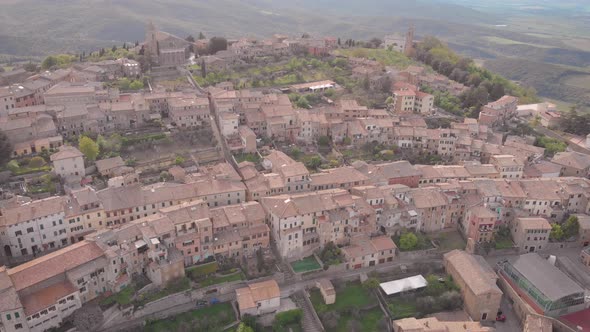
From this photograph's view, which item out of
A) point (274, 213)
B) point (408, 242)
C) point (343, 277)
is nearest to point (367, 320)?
point (343, 277)

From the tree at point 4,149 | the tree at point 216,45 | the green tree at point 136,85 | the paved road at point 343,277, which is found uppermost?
the tree at point 216,45

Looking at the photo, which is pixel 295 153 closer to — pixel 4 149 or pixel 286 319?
pixel 286 319

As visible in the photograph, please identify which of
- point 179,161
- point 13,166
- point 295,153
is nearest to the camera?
point 13,166

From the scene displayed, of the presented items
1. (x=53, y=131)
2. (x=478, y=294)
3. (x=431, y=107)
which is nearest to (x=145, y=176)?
(x=53, y=131)

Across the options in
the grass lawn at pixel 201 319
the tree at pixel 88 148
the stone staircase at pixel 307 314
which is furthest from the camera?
the tree at pixel 88 148

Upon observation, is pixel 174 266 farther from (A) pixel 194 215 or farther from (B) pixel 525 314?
(B) pixel 525 314

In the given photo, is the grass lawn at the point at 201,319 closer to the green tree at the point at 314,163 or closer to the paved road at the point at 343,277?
the paved road at the point at 343,277

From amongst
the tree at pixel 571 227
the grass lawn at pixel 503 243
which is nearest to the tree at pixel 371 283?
the grass lawn at pixel 503 243
